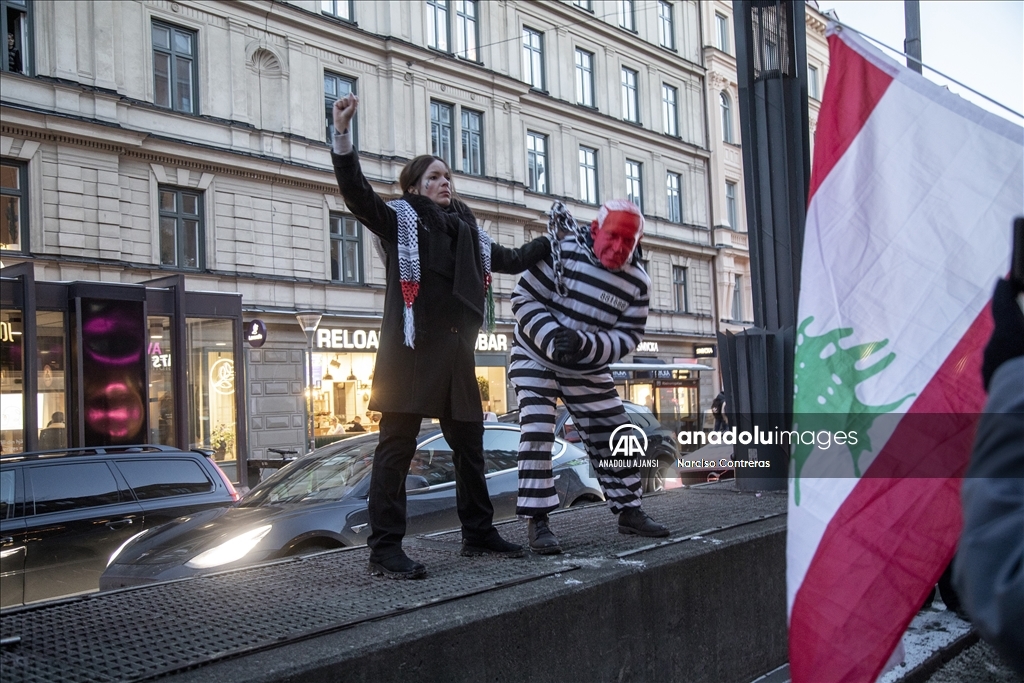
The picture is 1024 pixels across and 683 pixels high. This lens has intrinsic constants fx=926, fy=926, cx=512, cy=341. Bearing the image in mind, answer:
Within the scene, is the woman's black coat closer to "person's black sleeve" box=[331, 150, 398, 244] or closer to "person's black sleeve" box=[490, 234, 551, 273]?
"person's black sleeve" box=[331, 150, 398, 244]

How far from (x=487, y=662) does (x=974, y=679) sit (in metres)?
2.60

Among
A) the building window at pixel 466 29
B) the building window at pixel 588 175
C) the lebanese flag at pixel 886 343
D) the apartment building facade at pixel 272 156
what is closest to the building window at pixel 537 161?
the apartment building facade at pixel 272 156

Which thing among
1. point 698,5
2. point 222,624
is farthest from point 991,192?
point 698,5

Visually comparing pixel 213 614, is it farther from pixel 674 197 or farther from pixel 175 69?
pixel 674 197

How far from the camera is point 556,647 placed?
3078 mm

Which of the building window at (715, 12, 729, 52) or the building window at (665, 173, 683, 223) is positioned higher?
the building window at (715, 12, 729, 52)

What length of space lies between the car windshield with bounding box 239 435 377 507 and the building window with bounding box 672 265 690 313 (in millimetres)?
35081

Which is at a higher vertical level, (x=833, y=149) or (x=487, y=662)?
(x=833, y=149)

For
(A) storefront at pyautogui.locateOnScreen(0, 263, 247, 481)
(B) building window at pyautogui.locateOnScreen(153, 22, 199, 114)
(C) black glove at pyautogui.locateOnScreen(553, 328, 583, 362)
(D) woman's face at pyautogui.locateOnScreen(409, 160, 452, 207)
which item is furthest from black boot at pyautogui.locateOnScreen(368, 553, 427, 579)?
(B) building window at pyautogui.locateOnScreen(153, 22, 199, 114)

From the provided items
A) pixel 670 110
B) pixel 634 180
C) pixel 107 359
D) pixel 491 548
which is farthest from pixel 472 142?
pixel 491 548

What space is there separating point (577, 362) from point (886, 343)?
6.93ft

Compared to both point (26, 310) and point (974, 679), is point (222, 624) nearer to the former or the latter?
point (974, 679)

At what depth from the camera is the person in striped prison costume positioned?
427 cm

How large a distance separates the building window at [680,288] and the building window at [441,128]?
48.6 ft
